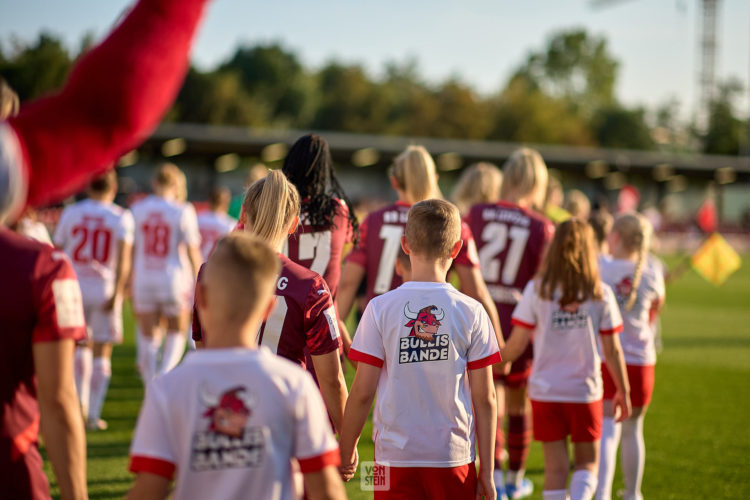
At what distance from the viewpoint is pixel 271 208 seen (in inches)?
132

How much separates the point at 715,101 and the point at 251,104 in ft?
194

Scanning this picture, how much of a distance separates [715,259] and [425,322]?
824 centimetres

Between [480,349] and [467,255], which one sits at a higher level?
[467,255]

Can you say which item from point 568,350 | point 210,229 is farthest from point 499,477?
point 210,229

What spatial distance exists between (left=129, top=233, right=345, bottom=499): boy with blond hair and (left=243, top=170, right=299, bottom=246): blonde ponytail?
1160 mm

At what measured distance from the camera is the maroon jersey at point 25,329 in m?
2.03

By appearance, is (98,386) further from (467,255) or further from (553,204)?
(553,204)

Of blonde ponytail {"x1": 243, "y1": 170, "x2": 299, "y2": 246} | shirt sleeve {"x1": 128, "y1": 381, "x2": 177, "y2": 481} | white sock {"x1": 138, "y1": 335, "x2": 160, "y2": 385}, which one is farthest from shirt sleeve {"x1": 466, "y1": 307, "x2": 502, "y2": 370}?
white sock {"x1": 138, "y1": 335, "x2": 160, "y2": 385}

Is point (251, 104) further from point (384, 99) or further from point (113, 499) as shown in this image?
point (113, 499)

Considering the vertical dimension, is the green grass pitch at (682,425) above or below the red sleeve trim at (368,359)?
below

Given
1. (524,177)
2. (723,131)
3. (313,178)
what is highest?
(723,131)

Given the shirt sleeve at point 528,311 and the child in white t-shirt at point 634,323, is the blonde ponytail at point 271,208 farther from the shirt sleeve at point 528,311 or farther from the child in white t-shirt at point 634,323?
the child in white t-shirt at point 634,323

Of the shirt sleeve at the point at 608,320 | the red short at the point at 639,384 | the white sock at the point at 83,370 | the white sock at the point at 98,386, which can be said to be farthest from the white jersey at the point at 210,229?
the shirt sleeve at the point at 608,320

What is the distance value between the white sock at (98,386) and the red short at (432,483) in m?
5.16
